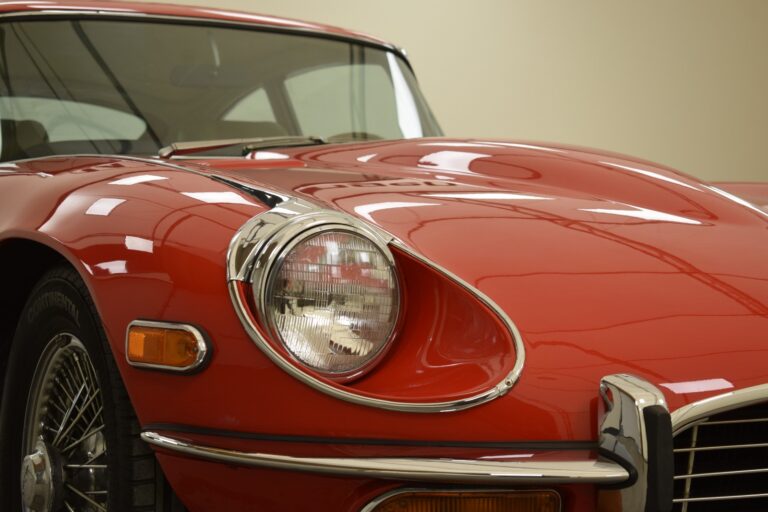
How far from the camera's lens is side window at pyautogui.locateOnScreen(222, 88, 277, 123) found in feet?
8.55

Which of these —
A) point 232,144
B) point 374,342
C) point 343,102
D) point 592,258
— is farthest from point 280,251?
point 343,102

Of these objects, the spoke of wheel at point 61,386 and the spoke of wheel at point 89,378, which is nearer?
the spoke of wheel at point 89,378

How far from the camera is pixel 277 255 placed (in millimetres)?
1263

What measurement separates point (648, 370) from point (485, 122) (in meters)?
5.46

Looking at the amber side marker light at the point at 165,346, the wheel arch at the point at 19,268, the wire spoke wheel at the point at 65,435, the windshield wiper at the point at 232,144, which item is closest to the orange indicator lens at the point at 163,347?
the amber side marker light at the point at 165,346

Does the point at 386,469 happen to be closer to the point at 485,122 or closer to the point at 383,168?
the point at 383,168

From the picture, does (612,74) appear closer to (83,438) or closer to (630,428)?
(83,438)

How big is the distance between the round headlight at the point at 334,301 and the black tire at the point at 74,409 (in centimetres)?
32

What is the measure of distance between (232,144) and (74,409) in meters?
0.81

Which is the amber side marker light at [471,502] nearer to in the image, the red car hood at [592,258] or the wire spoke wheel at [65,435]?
the red car hood at [592,258]

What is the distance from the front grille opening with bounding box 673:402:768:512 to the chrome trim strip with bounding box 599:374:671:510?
0.11 meters

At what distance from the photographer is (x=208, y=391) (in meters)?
1.28

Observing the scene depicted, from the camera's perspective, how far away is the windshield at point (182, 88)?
7.51 ft

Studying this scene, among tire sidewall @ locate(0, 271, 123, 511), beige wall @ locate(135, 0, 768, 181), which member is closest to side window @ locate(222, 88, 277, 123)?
tire sidewall @ locate(0, 271, 123, 511)
